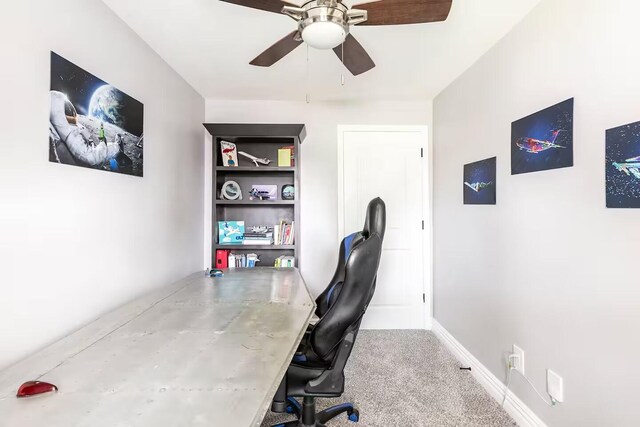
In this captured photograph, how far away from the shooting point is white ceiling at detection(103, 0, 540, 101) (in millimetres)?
1784

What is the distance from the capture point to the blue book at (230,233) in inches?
122

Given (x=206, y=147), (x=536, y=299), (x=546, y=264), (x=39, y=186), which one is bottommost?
(x=536, y=299)

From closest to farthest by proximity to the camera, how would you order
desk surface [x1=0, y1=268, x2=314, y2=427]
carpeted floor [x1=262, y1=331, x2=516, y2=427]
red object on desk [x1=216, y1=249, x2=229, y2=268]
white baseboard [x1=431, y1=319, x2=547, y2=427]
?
desk surface [x1=0, y1=268, x2=314, y2=427] < white baseboard [x1=431, y1=319, x2=547, y2=427] < carpeted floor [x1=262, y1=331, x2=516, y2=427] < red object on desk [x1=216, y1=249, x2=229, y2=268]

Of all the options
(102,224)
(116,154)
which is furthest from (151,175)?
(102,224)

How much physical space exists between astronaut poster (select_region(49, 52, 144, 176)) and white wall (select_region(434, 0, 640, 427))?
2.27 metres

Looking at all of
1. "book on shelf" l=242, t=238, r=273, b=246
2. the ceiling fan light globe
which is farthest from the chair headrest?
"book on shelf" l=242, t=238, r=273, b=246

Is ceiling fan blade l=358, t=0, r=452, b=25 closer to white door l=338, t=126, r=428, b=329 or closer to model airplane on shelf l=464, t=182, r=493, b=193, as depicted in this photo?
model airplane on shelf l=464, t=182, r=493, b=193

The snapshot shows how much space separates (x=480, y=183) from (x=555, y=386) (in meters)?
1.27

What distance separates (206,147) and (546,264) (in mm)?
2936

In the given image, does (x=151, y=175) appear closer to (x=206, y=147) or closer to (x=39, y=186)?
(x=39, y=186)

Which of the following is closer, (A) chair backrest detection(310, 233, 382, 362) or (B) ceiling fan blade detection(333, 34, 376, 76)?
(A) chair backrest detection(310, 233, 382, 362)

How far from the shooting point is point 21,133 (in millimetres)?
1241

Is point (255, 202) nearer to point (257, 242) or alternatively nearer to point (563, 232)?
point (257, 242)

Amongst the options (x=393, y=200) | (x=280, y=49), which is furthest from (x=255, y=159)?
(x=280, y=49)
